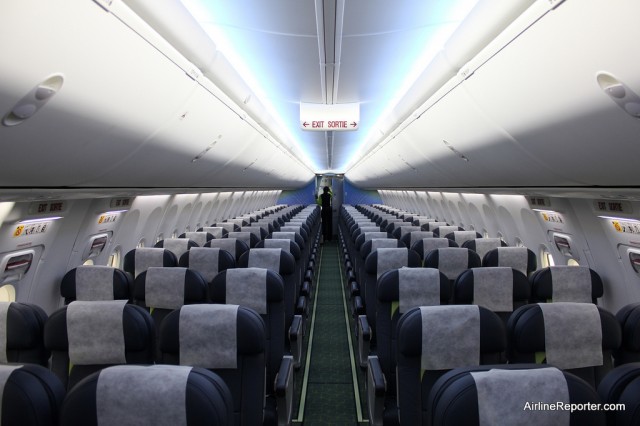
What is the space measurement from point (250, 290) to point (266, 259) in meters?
1.14

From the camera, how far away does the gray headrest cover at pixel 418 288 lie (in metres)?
3.62

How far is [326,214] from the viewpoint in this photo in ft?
60.5

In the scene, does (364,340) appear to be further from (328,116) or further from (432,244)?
(328,116)

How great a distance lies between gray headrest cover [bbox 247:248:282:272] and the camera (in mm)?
4859

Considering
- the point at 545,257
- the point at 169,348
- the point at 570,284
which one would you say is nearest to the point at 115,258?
the point at 169,348

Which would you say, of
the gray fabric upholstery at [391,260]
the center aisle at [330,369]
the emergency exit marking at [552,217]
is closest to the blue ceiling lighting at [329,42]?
the gray fabric upholstery at [391,260]

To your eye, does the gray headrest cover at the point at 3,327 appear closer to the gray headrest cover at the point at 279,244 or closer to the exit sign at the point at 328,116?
the gray headrest cover at the point at 279,244

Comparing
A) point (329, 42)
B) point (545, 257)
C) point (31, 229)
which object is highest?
point (329, 42)

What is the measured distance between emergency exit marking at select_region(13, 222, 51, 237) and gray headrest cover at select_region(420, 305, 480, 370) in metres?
4.19

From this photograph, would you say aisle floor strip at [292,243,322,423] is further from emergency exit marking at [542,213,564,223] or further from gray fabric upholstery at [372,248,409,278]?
emergency exit marking at [542,213,564,223]

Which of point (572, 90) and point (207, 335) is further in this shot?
point (207, 335)

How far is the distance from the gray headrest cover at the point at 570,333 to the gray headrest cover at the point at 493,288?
3.99 feet

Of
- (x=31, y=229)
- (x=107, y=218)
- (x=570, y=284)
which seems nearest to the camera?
(x=570, y=284)

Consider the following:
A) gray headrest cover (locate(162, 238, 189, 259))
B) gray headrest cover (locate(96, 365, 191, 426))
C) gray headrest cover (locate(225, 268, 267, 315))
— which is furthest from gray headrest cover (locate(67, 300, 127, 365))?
gray headrest cover (locate(162, 238, 189, 259))
